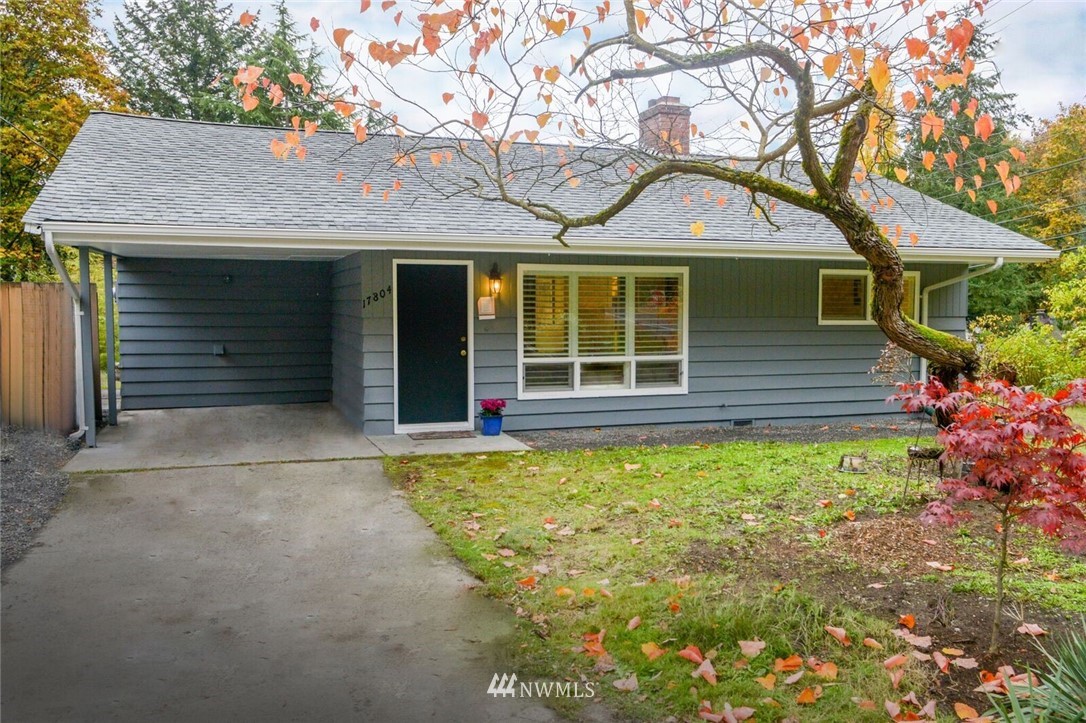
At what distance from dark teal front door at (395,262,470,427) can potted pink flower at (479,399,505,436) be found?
339mm

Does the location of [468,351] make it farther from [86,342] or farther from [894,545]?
[894,545]

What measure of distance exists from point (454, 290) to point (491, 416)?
1459 mm

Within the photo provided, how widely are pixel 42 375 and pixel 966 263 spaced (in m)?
10.7

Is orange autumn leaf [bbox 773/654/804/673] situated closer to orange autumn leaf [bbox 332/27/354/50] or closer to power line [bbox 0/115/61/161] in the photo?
orange autumn leaf [bbox 332/27/354/50]

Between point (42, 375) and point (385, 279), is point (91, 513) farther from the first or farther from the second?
point (385, 279)

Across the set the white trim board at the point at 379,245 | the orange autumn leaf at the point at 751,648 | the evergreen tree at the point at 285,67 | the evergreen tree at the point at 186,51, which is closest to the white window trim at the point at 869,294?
the white trim board at the point at 379,245

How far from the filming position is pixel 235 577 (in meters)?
4.43

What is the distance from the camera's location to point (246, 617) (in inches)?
152

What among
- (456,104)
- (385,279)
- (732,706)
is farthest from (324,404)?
(732,706)

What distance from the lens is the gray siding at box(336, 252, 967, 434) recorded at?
8.80 metres

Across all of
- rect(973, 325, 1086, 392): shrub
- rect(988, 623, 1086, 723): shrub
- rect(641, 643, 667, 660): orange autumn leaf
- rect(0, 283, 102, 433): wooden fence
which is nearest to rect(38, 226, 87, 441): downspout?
rect(0, 283, 102, 433): wooden fence

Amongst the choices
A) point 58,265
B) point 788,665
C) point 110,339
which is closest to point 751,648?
point 788,665

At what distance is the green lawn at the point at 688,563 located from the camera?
3.17 meters

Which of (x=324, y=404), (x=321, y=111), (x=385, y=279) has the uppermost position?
(x=321, y=111)
